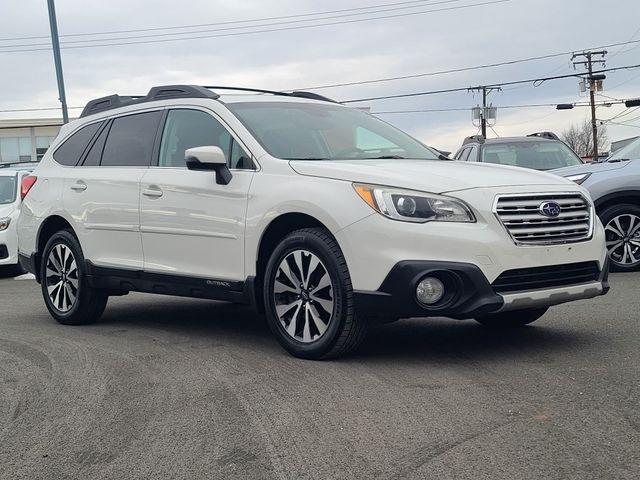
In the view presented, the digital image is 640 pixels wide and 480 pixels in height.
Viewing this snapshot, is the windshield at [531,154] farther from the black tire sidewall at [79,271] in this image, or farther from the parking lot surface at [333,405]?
the black tire sidewall at [79,271]

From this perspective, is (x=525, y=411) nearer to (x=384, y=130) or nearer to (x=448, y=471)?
(x=448, y=471)

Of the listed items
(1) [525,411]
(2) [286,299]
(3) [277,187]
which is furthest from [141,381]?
(1) [525,411]

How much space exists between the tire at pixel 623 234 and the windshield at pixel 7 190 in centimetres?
873

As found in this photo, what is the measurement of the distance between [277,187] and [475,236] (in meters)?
1.37

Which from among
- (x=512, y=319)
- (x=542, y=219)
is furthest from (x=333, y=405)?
(x=512, y=319)

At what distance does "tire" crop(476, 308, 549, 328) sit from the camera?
6211mm

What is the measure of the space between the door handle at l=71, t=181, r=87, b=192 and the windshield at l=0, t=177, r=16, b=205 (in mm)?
6421

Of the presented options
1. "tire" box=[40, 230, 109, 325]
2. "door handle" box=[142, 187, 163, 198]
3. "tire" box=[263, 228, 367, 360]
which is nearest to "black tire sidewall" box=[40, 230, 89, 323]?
"tire" box=[40, 230, 109, 325]

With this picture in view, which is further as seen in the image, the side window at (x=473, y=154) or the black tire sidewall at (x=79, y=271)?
the side window at (x=473, y=154)

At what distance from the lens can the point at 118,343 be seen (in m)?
6.37

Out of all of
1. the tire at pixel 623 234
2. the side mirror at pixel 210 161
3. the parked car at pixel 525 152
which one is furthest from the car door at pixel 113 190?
the parked car at pixel 525 152

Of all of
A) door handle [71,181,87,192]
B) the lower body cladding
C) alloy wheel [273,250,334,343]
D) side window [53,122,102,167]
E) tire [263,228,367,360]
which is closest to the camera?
the lower body cladding

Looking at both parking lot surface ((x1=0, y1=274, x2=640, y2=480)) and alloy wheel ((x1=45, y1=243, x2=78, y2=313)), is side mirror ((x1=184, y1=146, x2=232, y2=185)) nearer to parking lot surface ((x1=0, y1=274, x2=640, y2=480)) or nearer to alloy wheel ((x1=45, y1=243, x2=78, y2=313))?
parking lot surface ((x1=0, y1=274, x2=640, y2=480))

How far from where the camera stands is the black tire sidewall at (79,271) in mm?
7211
